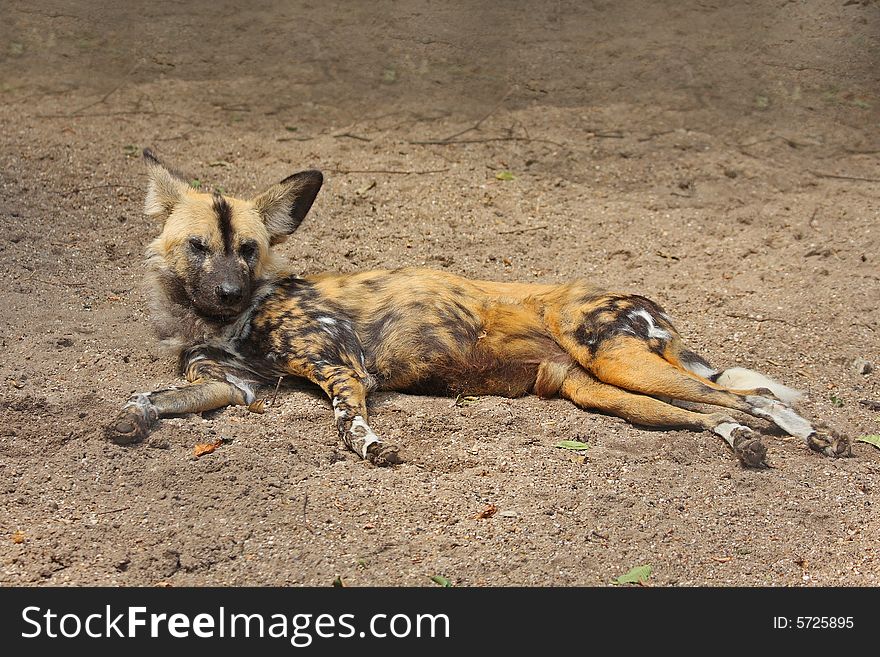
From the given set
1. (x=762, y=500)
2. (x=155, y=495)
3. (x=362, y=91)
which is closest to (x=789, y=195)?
(x=362, y=91)

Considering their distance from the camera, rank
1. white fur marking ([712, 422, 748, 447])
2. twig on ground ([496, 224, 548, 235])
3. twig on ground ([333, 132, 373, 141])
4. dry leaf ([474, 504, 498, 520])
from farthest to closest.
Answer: twig on ground ([333, 132, 373, 141]) → twig on ground ([496, 224, 548, 235]) → white fur marking ([712, 422, 748, 447]) → dry leaf ([474, 504, 498, 520])

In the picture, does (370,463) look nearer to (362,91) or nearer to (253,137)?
(253,137)

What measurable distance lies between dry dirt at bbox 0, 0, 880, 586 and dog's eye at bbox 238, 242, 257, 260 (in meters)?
0.52

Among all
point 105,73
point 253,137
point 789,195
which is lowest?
point 789,195

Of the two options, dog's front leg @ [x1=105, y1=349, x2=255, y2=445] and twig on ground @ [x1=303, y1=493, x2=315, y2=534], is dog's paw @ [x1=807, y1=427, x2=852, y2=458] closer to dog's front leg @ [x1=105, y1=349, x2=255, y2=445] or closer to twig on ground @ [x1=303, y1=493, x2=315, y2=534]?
twig on ground @ [x1=303, y1=493, x2=315, y2=534]

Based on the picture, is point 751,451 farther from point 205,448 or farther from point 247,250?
point 247,250

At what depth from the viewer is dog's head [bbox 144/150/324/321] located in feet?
11.4

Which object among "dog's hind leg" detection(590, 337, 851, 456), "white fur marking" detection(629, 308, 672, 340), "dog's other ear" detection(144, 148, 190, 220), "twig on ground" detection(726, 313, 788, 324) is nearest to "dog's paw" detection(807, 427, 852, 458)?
"dog's hind leg" detection(590, 337, 851, 456)

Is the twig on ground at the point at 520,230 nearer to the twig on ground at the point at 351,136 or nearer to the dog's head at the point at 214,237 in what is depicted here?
the twig on ground at the point at 351,136

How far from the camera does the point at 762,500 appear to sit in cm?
277

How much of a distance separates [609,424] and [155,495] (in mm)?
1590

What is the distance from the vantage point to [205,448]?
9.34ft

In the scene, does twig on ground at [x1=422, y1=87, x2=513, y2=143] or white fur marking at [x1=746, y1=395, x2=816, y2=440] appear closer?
white fur marking at [x1=746, y1=395, x2=816, y2=440]

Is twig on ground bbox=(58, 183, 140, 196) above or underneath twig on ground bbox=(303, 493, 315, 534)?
above
